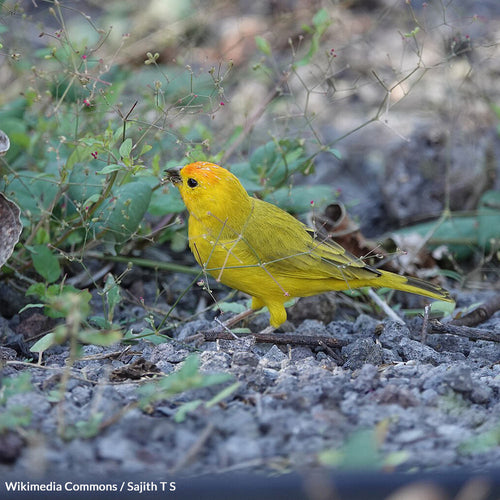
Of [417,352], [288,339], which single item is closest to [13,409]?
[288,339]

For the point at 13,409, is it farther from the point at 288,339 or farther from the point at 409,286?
the point at 409,286

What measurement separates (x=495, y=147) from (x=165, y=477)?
16.1 ft

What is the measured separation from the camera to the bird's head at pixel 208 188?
3.36 m

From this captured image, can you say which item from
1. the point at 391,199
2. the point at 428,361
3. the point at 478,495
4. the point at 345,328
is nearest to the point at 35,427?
the point at 478,495

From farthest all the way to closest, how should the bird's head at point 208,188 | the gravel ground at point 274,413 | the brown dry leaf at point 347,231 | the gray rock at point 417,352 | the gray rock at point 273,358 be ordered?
the brown dry leaf at point 347,231 < the bird's head at point 208,188 < the gray rock at point 417,352 < the gray rock at point 273,358 < the gravel ground at point 274,413

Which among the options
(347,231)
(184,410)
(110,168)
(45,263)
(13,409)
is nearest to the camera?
(13,409)

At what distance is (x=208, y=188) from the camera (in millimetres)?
3371

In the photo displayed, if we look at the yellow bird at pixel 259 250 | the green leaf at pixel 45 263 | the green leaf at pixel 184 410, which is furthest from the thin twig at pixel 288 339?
the green leaf at pixel 184 410

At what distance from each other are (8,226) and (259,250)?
1122 mm

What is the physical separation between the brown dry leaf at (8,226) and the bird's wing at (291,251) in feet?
3.32

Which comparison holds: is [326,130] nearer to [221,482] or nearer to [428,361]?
[428,361]

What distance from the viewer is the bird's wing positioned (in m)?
3.42

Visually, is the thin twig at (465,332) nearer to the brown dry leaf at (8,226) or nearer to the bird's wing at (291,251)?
the bird's wing at (291,251)

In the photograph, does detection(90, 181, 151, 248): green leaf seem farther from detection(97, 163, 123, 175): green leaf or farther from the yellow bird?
detection(97, 163, 123, 175): green leaf
